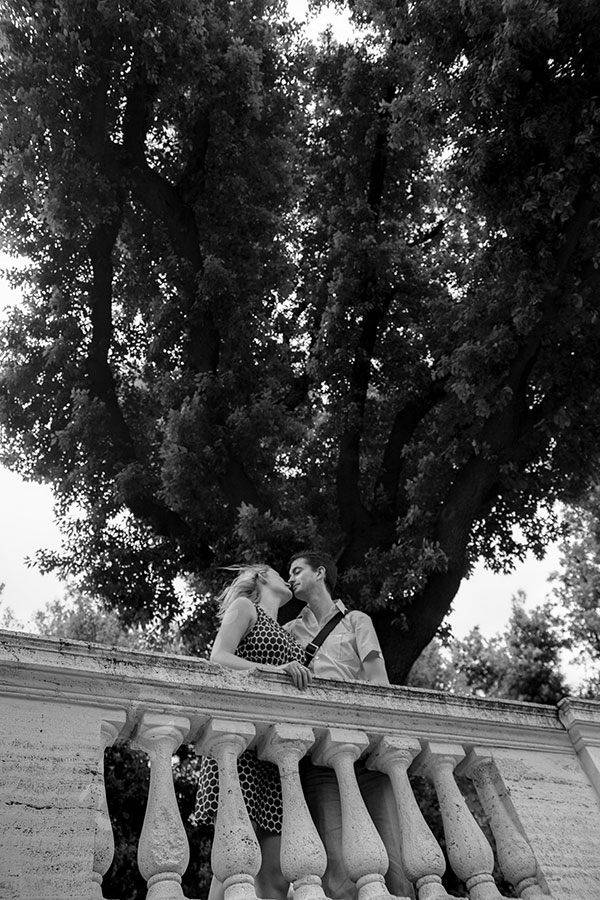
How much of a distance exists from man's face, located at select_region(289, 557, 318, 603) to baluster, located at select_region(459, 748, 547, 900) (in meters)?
1.43

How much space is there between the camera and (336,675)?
14.0 ft

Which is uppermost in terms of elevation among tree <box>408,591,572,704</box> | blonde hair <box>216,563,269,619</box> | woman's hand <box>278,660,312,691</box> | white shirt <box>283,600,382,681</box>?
tree <box>408,591,572,704</box>

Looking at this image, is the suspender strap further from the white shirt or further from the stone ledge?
the stone ledge

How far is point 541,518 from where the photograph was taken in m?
10.8

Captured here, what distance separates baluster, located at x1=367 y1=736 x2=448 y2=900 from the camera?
3152mm

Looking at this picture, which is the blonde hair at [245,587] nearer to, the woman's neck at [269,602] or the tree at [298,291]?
the woman's neck at [269,602]

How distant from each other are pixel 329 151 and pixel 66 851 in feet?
Result: 37.2

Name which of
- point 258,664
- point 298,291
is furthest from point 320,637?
point 298,291

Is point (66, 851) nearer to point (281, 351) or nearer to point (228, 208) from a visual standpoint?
point (281, 351)

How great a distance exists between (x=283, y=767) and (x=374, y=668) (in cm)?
116

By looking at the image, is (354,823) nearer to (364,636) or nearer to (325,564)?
(364,636)

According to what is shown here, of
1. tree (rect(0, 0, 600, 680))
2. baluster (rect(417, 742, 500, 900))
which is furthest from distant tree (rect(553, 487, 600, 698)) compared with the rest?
baluster (rect(417, 742, 500, 900))

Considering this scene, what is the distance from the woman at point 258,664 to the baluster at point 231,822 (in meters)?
0.22

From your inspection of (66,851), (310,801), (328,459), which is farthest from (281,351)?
(66,851)
